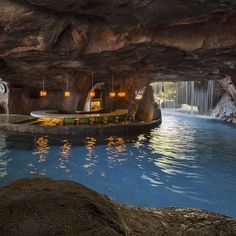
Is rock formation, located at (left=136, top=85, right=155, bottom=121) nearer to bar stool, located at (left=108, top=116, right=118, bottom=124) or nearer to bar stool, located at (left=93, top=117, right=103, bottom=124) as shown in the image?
bar stool, located at (left=108, top=116, right=118, bottom=124)

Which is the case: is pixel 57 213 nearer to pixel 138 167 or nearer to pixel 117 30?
pixel 138 167

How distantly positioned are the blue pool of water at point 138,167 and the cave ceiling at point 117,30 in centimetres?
559

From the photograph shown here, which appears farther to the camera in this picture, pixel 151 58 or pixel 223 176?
pixel 151 58

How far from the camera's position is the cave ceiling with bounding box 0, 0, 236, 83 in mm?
9320

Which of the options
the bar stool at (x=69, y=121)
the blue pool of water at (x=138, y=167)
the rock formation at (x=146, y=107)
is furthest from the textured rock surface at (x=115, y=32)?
the rock formation at (x=146, y=107)

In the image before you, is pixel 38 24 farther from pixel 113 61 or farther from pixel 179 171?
pixel 179 171

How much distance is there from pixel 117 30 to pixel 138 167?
6.64 meters

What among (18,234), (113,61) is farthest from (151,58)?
(18,234)

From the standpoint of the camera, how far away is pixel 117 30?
39.9 feet

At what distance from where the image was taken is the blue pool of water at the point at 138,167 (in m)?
8.45

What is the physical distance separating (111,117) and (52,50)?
27.5 feet

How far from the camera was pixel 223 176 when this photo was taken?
10711 mm

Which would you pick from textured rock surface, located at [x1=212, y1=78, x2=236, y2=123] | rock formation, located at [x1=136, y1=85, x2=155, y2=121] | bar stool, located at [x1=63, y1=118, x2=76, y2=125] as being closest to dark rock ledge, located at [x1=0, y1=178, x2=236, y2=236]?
bar stool, located at [x1=63, y1=118, x2=76, y2=125]

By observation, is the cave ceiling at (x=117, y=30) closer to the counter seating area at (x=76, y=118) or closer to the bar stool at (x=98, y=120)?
the counter seating area at (x=76, y=118)
